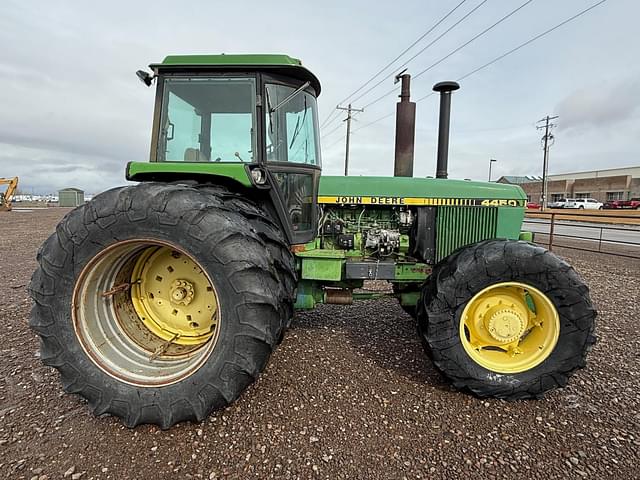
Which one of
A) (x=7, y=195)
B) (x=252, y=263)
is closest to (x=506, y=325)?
(x=252, y=263)

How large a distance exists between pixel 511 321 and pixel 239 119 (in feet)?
7.99

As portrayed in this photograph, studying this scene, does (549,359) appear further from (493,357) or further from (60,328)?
(60,328)

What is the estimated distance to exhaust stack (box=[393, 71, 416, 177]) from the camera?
11.5 feet

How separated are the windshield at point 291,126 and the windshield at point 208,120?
13 cm

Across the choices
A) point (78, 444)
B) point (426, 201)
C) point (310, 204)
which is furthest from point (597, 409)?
point (78, 444)

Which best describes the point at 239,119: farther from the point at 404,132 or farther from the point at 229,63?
the point at 404,132

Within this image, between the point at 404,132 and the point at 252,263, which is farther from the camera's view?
the point at 404,132

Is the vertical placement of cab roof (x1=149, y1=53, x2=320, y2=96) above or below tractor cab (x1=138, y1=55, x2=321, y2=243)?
above

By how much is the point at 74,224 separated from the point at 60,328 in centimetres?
62

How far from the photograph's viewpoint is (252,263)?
2035 mm

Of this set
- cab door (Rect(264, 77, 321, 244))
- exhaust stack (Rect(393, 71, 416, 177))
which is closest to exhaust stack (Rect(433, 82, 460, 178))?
exhaust stack (Rect(393, 71, 416, 177))

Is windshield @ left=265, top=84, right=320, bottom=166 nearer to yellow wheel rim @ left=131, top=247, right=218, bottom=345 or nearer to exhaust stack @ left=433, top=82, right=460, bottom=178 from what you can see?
yellow wheel rim @ left=131, top=247, right=218, bottom=345

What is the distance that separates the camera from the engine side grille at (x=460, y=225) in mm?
3084

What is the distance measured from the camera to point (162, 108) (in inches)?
110
